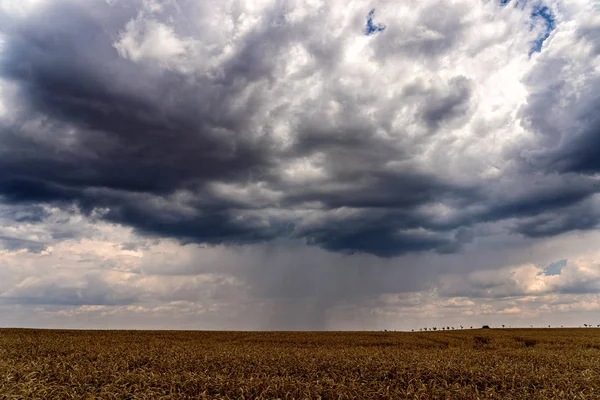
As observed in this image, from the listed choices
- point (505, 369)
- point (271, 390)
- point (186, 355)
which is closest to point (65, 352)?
point (186, 355)

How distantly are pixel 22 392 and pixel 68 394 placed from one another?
1606mm

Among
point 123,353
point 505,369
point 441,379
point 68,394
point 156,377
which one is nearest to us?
point 68,394

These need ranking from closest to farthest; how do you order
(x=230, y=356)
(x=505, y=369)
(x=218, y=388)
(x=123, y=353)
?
(x=218, y=388) → (x=505, y=369) → (x=230, y=356) → (x=123, y=353)

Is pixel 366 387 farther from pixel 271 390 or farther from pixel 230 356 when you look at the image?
pixel 230 356

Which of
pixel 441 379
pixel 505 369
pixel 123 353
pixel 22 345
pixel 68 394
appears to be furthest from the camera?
pixel 22 345

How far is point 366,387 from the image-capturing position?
539 inches

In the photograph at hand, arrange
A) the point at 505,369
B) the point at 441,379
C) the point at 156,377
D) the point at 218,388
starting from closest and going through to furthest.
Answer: the point at 218,388, the point at 156,377, the point at 441,379, the point at 505,369

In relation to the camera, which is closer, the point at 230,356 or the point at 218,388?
the point at 218,388

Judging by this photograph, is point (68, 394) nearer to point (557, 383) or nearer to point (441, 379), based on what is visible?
point (441, 379)

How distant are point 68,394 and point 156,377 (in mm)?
2775

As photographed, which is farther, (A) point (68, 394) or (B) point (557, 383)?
(B) point (557, 383)

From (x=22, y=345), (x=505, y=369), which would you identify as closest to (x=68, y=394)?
(x=505, y=369)

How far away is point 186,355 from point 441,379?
12.5 m

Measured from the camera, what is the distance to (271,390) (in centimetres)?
1267
